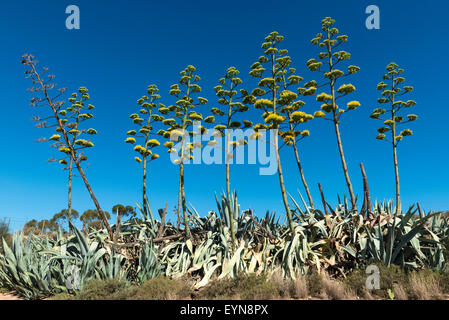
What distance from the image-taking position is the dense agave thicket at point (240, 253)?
6.15 metres

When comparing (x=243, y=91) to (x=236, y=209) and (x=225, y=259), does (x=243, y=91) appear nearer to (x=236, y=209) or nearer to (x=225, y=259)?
(x=236, y=209)

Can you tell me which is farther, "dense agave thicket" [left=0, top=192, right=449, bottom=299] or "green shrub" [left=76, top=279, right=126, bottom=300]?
"dense agave thicket" [left=0, top=192, right=449, bottom=299]

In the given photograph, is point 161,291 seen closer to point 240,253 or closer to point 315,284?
point 240,253

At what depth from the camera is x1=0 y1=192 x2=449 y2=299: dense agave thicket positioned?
20.2ft

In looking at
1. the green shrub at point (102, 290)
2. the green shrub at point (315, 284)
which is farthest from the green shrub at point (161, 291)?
the green shrub at point (315, 284)

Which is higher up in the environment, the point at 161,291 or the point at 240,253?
the point at 240,253

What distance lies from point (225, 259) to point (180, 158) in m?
3.20

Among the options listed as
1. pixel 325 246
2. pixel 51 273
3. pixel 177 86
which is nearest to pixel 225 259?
pixel 325 246

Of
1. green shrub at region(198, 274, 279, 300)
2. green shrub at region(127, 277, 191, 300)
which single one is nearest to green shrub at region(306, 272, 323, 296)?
green shrub at region(198, 274, 279, 300)

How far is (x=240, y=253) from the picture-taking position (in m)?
6.89

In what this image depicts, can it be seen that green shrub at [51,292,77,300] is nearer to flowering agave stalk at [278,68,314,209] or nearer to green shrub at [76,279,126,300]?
green shrub at [76,279,126,300]

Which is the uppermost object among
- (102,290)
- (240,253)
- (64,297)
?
(240,253)

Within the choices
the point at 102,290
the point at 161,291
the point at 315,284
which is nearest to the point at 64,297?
the point at 102,290

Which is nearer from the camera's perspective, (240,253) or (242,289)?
(242,289)
